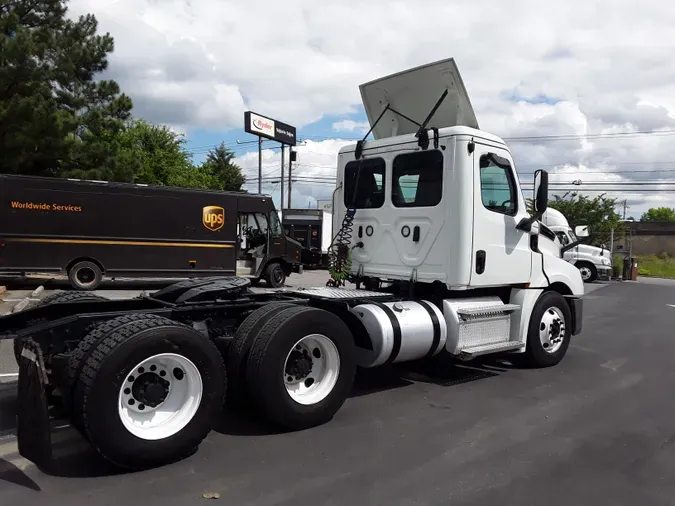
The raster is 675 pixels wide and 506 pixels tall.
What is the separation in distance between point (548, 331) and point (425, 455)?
3.60 meters

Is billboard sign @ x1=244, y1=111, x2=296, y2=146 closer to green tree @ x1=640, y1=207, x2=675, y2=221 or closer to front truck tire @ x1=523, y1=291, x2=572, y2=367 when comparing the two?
front truck tire @ x1=523, y1=291, x2=572, y2=367

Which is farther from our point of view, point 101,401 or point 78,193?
point 78,193

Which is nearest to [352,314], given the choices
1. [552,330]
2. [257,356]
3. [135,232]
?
[257,356]

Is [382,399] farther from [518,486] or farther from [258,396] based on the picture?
[518,486]

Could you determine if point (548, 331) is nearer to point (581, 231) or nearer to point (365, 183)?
point (581, 231)

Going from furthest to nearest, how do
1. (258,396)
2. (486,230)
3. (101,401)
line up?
1. (486,230)
2. (258,396)
3. (101,401)

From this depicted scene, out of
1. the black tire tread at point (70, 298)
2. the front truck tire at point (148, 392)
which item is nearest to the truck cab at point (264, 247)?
the black tire tread at point (70, 298)

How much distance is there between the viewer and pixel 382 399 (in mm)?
5695

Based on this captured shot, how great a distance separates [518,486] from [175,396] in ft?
8.19

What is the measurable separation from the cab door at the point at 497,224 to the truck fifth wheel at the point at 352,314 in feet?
0.07

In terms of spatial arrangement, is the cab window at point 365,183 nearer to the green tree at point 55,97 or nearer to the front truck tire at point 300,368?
the front truck tire at point 300,368

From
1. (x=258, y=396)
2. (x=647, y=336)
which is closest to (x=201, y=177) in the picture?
(x=647, y=336)

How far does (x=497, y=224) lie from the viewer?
648 centimetres

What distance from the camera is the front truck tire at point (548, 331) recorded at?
7008mm
